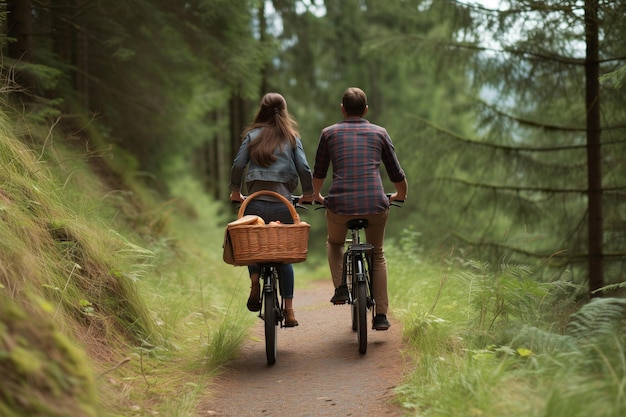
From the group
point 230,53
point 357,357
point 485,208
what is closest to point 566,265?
point 485,208

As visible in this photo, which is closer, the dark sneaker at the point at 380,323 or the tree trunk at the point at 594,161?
the dark sneaker at the point at 380,323

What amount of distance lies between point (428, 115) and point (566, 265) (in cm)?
1450

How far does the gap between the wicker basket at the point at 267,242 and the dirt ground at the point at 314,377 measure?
947 mm

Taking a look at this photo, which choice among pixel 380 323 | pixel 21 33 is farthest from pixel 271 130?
pixel 21 33

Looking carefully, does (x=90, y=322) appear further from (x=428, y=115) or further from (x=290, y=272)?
(x=428, y=115)

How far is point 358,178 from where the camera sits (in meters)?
5.12

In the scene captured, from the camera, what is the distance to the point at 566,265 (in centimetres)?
856

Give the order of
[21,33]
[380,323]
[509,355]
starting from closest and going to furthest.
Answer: [509,355]
[380,323]
[21,33]

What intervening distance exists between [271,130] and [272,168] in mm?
341

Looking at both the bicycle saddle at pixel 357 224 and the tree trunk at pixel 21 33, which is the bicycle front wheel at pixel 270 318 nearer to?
the bicycle saddle at pixel 357 224

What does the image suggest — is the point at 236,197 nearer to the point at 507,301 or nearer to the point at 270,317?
the point at 270,317

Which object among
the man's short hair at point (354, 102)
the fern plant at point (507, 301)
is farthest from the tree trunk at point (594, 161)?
the man's short hair at point (354, 102)

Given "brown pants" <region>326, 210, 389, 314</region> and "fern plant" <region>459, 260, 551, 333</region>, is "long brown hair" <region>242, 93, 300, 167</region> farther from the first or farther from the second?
"fern plant" <region>459, 260, 551, 333</region>

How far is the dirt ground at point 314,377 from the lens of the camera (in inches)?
164
